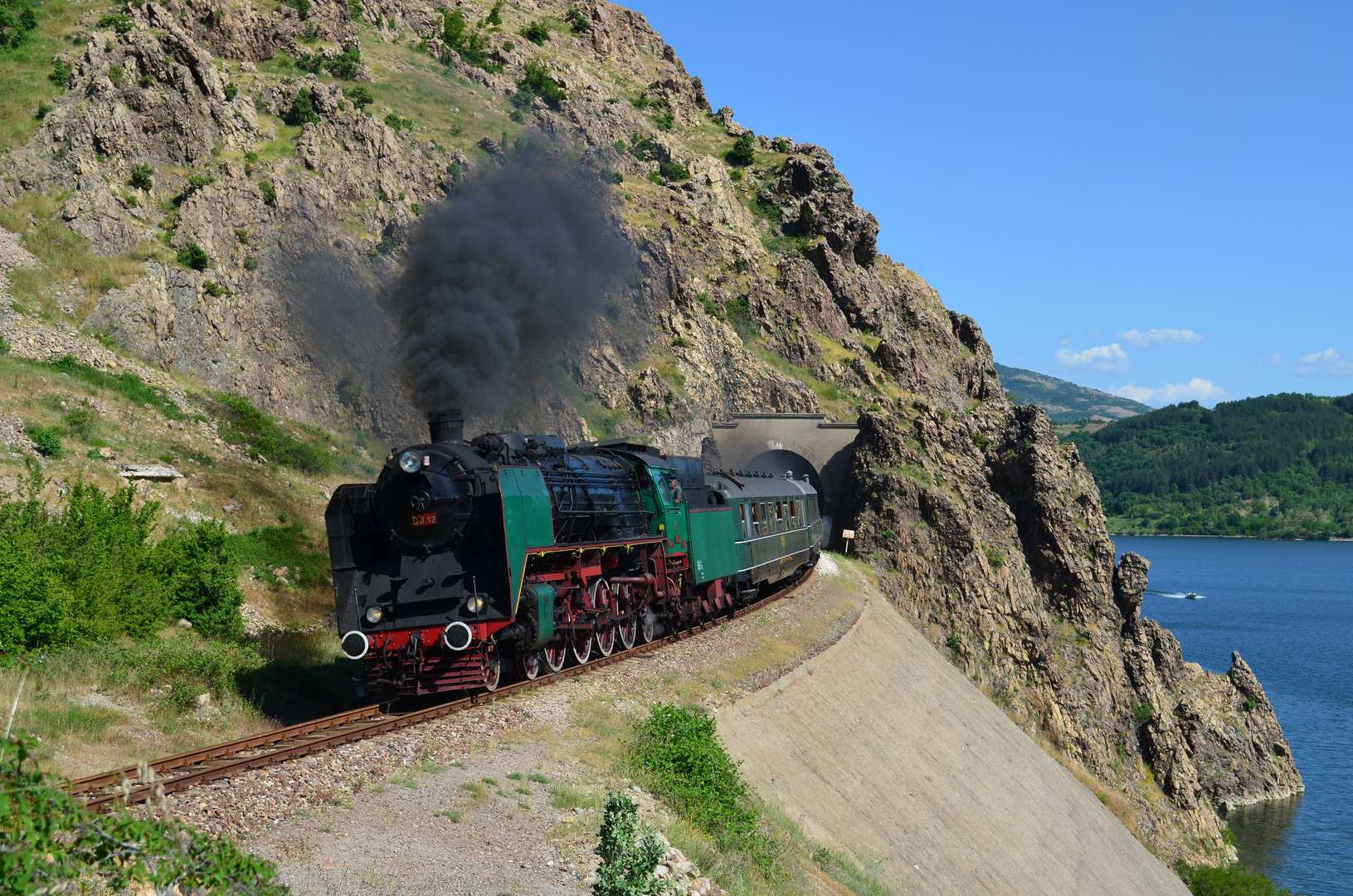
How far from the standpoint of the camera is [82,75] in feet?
140

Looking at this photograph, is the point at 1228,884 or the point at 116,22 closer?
the point at 1228,884

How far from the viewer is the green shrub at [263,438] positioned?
32000mm

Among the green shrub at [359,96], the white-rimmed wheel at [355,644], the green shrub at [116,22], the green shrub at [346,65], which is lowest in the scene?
the white-rimmed wheel at [355,644]

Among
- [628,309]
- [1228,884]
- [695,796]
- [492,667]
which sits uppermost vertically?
[628,309]

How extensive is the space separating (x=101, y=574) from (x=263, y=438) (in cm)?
1618

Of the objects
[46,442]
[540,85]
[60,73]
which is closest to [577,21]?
[540,85]

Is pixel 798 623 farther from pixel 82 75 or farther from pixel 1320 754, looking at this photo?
pixel 1320 754

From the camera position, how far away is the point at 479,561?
15.7 meters

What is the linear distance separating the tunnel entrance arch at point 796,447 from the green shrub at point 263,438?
2869 cm

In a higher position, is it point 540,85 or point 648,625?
point 540,85

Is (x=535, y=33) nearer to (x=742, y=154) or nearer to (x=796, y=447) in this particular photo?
(x=742, y=154)

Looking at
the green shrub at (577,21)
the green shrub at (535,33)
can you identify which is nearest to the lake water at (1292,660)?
the green shrub at (535,33)

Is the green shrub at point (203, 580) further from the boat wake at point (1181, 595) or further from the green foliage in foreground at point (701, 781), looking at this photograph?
the boat wake at point (1181, 595)

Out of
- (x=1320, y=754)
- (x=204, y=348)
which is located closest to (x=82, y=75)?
(x=204, y=348)
